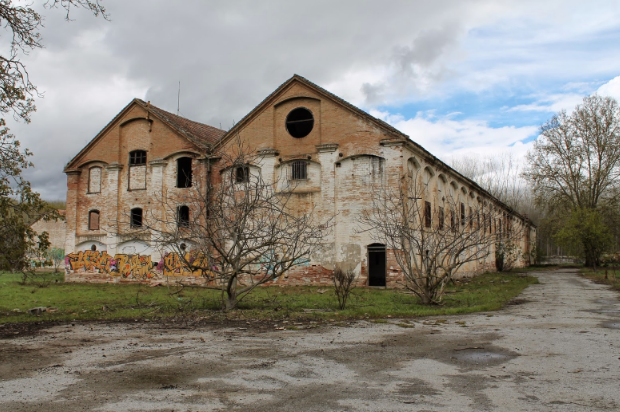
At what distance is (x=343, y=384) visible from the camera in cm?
594

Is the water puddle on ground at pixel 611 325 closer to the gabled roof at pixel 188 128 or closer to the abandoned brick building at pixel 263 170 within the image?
the abandoned brick building at pixel 263 170

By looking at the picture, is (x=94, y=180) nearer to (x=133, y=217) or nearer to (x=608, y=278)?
(x=133, y=217)

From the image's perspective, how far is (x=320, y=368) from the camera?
6.77 meters

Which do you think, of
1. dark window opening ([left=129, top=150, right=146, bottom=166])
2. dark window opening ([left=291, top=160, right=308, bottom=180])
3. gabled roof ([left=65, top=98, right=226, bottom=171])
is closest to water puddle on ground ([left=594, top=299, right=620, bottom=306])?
dark window opening ([left=291, top=160, right=308, bottom=180])

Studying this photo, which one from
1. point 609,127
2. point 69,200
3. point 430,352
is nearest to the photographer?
point 430,352

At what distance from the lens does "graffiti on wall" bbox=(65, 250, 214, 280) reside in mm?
25688

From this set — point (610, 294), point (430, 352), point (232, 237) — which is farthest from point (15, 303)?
point (610, 294)

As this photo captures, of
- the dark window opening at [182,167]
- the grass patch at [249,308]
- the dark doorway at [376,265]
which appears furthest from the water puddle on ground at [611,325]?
the dark window opening at [182,167]

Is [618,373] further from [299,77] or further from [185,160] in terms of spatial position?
[185,160]

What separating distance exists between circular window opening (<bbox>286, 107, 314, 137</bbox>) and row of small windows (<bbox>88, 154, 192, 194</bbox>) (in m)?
5.90

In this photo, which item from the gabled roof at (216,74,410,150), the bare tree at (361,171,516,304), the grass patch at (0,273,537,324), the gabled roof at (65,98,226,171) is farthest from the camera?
the gabled roof at (65,98,226,171)

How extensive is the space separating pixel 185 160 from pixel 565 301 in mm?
19083

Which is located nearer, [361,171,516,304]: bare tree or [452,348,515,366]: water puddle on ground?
[452,348,515,366]: water puddle on ground

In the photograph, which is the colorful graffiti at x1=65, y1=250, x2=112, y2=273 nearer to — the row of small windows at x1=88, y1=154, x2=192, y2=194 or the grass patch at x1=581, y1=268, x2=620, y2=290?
the row of small windows at x1=88, y1=154, x2=192, y2=194
